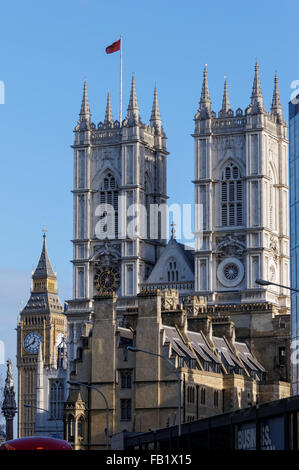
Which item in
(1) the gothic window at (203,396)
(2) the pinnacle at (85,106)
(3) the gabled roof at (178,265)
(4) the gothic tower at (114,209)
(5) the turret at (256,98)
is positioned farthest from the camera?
(2) the pinnacle at (85,106)

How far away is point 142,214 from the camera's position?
589 feet

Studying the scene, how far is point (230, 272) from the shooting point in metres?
172

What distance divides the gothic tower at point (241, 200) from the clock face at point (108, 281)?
37.0ft

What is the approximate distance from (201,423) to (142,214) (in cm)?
10854

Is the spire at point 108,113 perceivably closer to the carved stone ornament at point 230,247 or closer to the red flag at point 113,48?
the red flag at point 113,48

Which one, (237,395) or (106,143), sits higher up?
(106,143)

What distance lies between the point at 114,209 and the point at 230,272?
59.8ft

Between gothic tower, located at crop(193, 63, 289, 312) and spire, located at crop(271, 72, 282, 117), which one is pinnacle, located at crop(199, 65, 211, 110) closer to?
gothic tower, located at crop(193, 63, 289, 312)

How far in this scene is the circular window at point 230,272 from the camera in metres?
171

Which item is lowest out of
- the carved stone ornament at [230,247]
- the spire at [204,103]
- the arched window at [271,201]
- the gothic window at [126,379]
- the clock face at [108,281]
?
the gothic window at [126,379]

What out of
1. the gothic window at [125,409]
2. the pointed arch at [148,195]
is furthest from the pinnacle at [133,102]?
the gothic window at [125,409]

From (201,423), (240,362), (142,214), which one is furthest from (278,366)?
(201,423)
